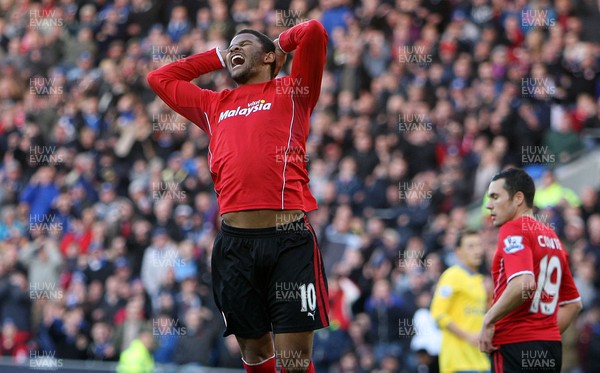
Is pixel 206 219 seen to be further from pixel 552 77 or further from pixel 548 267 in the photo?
pixel 548 267

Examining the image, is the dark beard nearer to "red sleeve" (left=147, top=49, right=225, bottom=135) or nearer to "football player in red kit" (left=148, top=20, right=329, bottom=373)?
"football player in red kit" (left=148, top=20, right=329, bottom=373)

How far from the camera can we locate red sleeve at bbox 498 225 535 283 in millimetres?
7137

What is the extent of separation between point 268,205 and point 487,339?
64.0 inches

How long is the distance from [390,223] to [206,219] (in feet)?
8.49

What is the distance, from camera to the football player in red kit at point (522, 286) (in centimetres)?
717

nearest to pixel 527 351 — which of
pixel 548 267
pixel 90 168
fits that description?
pixel 548 267

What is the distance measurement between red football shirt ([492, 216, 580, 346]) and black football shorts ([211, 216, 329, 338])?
1.14 metres

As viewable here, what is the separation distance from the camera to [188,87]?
7.34 metres

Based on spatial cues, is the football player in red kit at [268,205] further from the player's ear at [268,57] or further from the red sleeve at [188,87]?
the red sleeve at [188,87]

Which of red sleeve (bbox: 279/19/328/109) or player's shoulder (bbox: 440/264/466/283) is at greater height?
red sleeve (bbox: 279/19/328/109)

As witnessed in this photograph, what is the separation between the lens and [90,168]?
1708 cm

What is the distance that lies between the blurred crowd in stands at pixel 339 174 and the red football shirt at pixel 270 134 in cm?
554
